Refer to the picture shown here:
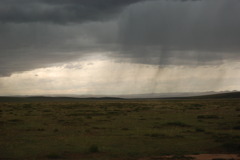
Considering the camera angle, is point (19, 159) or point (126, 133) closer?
point (19, 159)

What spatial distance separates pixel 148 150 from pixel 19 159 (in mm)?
8019

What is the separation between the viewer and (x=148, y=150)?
63.7 ft

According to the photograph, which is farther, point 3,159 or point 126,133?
point 126,133

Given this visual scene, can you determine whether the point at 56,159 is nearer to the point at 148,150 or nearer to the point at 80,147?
the point at 80,147

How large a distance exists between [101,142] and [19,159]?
6964 mm

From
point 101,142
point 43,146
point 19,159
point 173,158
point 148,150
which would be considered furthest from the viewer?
point 101,142

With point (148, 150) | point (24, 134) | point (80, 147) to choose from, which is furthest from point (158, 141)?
point (24, 134)

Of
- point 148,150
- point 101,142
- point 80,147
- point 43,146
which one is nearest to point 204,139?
point 148,150

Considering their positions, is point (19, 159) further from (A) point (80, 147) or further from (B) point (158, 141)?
(B) point (158, 141)

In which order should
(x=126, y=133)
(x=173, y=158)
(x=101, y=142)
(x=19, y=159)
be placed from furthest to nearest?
(x=126, y=133) < (x=101, y=142) < (x=19, y=159) < (x=173, y=158)

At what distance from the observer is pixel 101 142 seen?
2228 cm

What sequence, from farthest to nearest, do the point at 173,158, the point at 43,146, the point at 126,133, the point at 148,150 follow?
1. the point at 126,133
2. the point at 43,146
3. the point at 148,150
4. the point at 173,158

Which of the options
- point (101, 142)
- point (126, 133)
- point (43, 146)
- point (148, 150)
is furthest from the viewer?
point (126, 133)

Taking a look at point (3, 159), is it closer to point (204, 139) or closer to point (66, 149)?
point (66, 149)
